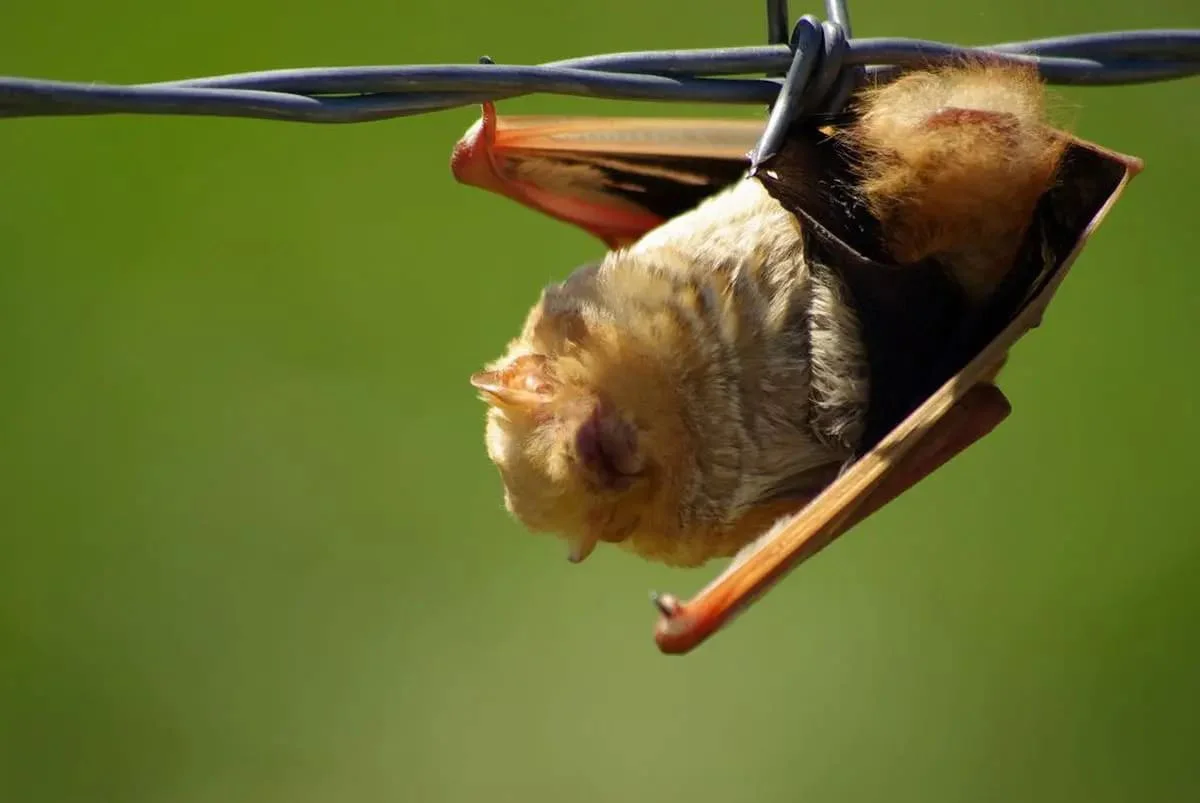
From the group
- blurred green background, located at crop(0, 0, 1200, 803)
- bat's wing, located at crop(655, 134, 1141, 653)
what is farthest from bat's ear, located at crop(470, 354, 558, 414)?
blurred green background, located at crop(0, 0, 1200, 803)

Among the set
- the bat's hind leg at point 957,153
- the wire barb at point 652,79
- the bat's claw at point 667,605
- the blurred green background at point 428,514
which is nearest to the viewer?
the wire barb at point 652,79

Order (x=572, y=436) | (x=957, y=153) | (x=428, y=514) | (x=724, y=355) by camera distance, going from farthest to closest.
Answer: (x=428, y=514), (x=724, y=355), (x=572, y=436), (x=957, y=153)

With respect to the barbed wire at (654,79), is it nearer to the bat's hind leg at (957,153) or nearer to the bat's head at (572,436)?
the bat's hind leg at (957,153)

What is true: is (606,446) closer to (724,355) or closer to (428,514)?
(724,355)

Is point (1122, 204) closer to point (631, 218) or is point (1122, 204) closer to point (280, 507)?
point (631, 218)

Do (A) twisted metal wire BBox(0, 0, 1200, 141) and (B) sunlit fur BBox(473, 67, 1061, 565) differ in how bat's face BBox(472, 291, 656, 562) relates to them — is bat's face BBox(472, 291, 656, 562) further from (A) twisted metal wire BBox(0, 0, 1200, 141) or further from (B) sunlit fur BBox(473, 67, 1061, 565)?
(A) twisted metal wire BBox(0, 0, 1200, 141)

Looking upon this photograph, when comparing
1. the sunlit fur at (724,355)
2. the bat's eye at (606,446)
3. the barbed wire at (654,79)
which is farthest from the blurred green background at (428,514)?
the barbed wire at (654,79)

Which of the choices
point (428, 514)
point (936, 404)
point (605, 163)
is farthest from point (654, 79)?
point (428, 514)
